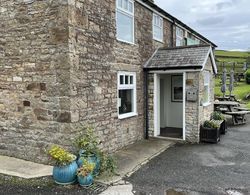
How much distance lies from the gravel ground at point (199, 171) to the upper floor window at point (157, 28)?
5169 millimetres

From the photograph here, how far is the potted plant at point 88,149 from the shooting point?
6320mm

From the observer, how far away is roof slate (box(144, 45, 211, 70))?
32.9 feet

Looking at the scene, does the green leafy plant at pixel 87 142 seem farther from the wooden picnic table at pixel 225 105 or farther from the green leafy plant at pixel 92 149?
the wooden picnic table at pixel 225 105

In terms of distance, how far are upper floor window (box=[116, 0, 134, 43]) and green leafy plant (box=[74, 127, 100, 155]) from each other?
3.71 m

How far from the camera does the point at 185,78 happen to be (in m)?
10.2

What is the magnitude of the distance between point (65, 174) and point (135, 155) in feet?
10.2

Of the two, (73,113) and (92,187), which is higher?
(73,113)

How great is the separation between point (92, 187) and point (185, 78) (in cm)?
588

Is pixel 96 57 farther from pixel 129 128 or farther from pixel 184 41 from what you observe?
pixel 184 41

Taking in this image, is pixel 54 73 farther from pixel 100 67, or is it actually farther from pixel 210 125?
pixel 210 125

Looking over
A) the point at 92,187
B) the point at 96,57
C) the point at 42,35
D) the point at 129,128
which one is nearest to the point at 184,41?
the point at 129,128

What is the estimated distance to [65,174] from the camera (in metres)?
5.80

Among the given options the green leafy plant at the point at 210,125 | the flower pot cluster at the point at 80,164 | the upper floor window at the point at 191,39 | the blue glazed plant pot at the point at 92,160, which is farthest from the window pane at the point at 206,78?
the blue glazed plant pot at the point at 92,160

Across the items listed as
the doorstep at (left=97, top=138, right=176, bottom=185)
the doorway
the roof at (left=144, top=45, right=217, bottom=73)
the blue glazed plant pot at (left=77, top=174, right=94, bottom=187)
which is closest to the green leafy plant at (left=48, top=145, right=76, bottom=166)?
the blue glazed plant pot at (left=77, top=174, right=94, bottom=187)
